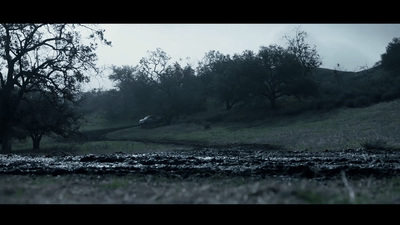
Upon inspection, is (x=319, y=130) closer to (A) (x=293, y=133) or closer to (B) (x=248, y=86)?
(A) (x=293, y=133)

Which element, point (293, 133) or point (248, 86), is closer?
point (293, 133)

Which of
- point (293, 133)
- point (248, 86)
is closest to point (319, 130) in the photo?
point (293, 133)

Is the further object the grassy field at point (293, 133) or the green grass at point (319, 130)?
the green grass at point (319, 130)

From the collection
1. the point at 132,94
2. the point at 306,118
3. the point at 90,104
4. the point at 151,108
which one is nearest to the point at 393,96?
the point at 306,118

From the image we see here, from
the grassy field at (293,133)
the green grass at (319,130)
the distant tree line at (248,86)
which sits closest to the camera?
the grassy field at (293,133)

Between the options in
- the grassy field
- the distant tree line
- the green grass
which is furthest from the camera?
the distant tree line

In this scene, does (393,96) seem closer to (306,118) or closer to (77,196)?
(306,118)

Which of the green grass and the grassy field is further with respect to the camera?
the green grass

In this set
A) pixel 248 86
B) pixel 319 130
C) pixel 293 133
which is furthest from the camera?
pixel 248 86

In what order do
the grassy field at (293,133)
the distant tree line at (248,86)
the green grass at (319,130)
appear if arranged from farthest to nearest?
the distant tree line at (248,86)
the green grass at (319,130)
the grassy field at (293,133)

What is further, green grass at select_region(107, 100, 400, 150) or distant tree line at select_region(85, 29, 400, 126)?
distant tree line at select_region(85, 29, 400, 126)

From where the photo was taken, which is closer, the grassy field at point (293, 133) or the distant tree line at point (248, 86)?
the grassy field at point (293, 133)

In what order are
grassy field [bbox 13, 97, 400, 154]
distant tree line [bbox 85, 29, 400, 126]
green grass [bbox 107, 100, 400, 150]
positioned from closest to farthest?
grassy field [bbox 13, 97, 400, 154] → green grass [bbox 107, 100, 400, 150] → distant tree line [bbox 85, 29, 400, 126]
